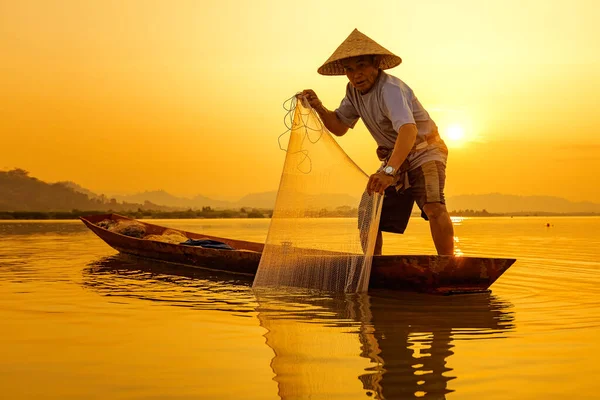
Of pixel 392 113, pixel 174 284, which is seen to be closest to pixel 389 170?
pixel 392 113

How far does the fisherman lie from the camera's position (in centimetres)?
493

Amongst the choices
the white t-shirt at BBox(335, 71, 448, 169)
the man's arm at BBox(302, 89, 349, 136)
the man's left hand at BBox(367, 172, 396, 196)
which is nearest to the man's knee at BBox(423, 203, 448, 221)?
the white t-shirt at BBox(335, 71, 448, 169)

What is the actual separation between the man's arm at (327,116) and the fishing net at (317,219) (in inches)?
7.5

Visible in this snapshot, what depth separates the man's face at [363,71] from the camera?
506cm

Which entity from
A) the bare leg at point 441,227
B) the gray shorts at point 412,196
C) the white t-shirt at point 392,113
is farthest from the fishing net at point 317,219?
the bare leg at point 441,227

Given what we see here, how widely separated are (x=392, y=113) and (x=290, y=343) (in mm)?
2177

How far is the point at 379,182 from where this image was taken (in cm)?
474

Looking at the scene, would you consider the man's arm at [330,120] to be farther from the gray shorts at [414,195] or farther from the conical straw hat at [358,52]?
the gray shorts at [414,195]

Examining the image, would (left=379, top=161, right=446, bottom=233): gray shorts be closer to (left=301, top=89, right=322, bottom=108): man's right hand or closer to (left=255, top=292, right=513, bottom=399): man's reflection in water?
(left=255, top=292, right=513, bottom=399): man's reflection in water

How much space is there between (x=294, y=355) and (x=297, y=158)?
2.58 metres

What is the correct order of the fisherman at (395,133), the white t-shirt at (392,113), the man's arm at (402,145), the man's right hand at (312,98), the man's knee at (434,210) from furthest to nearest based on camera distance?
the man's right hand at (312,98), the man's knee at (434,210), the fisherman at (395,133), the white t-shirt at (392,113), the man's arm at (402,145)

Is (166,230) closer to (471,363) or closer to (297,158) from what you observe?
(297,158)

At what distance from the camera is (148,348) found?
3053mm

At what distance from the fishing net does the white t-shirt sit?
34 centimetres
